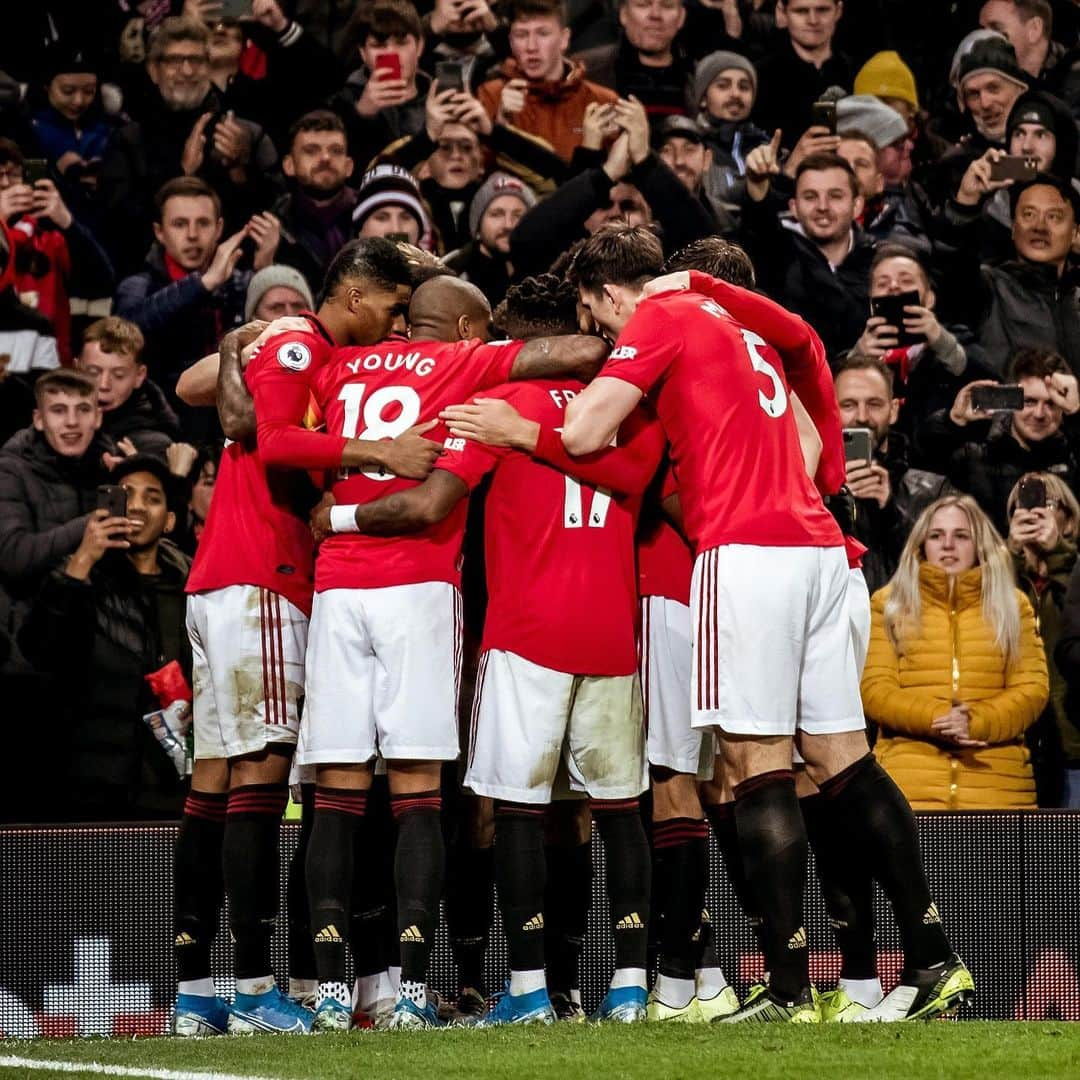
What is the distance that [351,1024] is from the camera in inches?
226

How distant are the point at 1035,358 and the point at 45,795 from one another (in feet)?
16.4

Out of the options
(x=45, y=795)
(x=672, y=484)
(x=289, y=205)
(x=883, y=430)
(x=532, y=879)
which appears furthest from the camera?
(x=289, y=205)

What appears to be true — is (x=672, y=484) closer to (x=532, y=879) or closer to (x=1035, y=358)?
(x=532, y=879)

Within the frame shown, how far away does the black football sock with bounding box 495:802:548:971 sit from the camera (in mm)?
5473

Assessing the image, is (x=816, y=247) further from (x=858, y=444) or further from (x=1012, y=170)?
(x=858, y=444)

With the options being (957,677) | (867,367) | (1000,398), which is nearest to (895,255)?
(867,367)

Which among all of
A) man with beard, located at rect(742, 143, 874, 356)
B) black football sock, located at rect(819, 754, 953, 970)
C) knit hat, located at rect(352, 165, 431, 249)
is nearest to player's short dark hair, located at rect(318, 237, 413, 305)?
black football sock, located at rect(819, 754, 953, 970)

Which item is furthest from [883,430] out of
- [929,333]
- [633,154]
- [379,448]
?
[379,448]

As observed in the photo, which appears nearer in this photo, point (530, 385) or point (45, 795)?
point (530, 385)

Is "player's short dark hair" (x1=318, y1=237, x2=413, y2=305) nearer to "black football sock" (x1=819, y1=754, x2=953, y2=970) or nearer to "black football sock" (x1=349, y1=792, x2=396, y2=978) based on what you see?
"black football sock" (x1=349, y1=792, x2=396, y2=978)

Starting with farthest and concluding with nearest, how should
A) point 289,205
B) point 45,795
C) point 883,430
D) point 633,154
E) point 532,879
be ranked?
point 289,205
point 633,154
point 883,430
point 45,795
point 532,879

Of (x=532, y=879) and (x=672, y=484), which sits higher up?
(x=672, y=484)

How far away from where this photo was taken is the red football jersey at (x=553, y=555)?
5582 millimetres

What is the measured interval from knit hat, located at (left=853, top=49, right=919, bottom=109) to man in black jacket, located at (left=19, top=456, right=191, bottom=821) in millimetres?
5882
